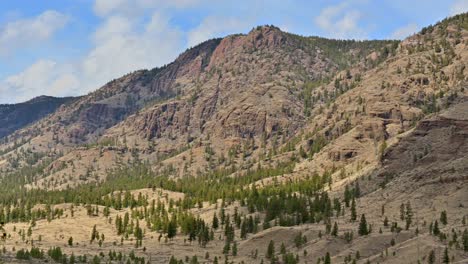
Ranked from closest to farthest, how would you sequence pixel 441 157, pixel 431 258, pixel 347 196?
pixel 431 258
pixel 441 157
pixel 347 196

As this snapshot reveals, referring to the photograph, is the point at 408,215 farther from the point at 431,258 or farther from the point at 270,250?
the point at 431,258

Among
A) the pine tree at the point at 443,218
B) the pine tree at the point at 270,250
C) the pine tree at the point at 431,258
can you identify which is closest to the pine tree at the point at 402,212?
the pine tree at the point at 443,218

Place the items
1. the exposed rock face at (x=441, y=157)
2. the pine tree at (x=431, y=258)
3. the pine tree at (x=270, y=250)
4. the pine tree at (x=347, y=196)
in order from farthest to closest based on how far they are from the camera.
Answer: the pine tree at (x=347, y=196)
the exposed rock face at (x=441, y=157)
the pine tree at (x=270, y=250)
the pine tree at (x=431, y=258)

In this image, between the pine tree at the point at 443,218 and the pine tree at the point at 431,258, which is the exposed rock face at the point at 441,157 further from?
the pine tree at the point at 431,258

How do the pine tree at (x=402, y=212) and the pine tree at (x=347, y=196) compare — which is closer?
the pine tree at (x=402, y=212)

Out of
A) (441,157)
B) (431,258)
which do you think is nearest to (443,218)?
(431,258)

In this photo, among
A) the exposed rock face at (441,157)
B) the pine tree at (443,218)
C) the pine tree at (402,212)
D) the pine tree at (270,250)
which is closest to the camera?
the pine tree at (443,218)

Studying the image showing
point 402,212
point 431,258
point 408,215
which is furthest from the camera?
point 402,212

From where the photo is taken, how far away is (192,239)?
180375 mm

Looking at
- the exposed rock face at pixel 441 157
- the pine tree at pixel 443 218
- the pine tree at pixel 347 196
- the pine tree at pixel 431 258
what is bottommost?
the pine tree at pixel 431 258

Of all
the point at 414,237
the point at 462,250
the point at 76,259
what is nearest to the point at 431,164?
the point at 414,237

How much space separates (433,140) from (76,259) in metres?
112

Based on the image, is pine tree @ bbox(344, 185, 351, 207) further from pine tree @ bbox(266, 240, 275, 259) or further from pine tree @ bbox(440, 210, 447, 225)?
Answer: pine tree @ bbox(266, 240, 275, 259)

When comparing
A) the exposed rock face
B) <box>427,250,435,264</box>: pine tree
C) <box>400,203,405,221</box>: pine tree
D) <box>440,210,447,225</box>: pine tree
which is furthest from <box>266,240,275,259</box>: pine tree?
the exposed rock face
